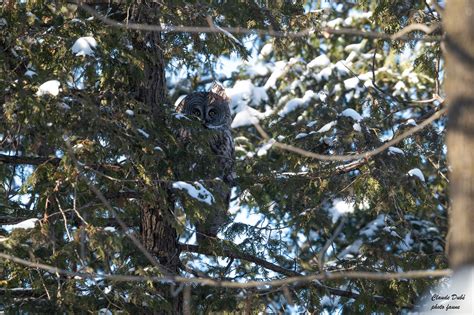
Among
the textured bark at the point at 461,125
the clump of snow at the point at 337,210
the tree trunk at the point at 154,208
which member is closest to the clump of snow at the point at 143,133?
the tree trunk at the point at 154,208

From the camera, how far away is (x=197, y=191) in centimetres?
555

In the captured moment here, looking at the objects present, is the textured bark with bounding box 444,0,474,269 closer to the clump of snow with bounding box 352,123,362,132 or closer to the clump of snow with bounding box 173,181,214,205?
the clump of snow with bounding box 173,181,214,205

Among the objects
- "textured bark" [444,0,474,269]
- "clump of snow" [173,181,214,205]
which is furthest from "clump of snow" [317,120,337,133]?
"textured bark" [444,0,474,269]

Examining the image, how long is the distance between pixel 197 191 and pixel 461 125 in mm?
3218

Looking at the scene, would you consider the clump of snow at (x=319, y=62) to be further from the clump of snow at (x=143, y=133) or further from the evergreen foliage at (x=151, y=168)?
the clump of snow at (x=143, y=133)

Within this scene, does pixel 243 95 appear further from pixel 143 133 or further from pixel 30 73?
pixel 30 73

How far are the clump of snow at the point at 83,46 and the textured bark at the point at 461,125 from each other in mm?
3287

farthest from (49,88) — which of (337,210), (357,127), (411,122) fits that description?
(337,210)

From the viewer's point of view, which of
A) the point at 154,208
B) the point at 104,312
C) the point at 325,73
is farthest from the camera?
the point at 325,73

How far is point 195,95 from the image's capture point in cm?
842

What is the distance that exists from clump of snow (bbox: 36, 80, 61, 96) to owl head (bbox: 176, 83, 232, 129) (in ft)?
10.4

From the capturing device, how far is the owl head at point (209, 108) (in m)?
8.30

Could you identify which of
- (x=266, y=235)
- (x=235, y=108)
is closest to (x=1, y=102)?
(x=266, y=235)

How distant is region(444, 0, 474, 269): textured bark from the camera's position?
2463 millimetres
